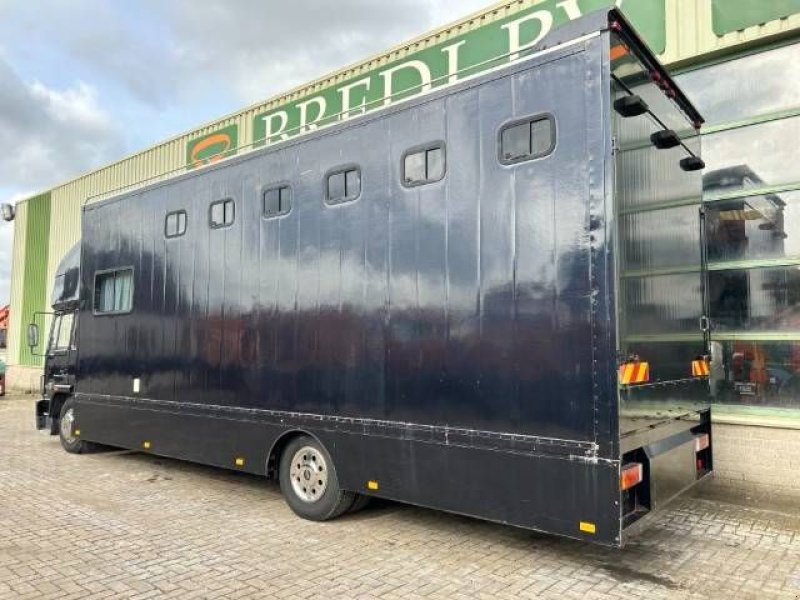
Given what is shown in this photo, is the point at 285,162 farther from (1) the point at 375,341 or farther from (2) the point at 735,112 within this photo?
(2) the point at 735,112

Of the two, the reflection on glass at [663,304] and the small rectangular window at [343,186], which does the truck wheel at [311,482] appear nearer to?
the small rectangular window at [343,186]

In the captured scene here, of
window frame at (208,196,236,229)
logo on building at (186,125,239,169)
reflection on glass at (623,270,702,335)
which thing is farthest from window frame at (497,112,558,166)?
logo on building at (186,125,239,169)

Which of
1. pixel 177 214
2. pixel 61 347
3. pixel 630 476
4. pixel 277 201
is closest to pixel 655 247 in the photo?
pixel 630 476

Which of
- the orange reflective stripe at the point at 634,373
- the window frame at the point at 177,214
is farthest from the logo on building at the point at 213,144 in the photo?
the orange reflective stripe at the point at 634,373

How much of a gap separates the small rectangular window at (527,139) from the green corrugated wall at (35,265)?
17.8 m

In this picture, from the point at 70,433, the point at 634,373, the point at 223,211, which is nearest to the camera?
the point at 634,373

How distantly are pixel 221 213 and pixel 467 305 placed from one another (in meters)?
3.18

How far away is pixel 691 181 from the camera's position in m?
5.43

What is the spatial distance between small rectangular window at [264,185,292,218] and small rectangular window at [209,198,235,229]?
504 mm

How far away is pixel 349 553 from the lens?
4855 mm

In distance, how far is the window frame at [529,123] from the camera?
421cm

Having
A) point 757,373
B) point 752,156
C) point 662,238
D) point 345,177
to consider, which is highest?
point 752,156

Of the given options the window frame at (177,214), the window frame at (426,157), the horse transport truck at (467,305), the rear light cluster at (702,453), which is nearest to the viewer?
the horse transport truck at (467,305)

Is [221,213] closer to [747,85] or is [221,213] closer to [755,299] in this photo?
[755,299]
